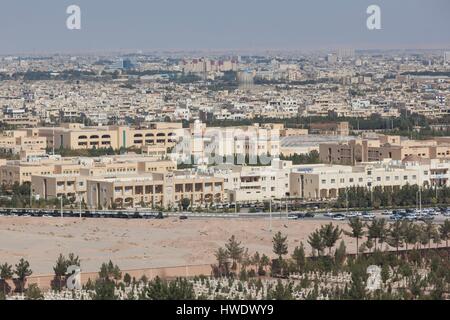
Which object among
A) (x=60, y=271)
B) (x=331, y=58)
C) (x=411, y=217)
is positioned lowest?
(x=331, y=58)

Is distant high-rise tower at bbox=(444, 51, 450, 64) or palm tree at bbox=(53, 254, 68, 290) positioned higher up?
palm tree at bbox=(53, 254, 68, 290)

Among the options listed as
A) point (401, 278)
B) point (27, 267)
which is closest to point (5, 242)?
point (27, 267)

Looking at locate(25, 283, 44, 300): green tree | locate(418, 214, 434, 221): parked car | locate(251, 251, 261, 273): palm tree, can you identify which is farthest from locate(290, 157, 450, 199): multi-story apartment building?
locate(25, 283, 44, 300): green tree

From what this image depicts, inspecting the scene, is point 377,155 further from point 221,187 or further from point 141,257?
point 141,257

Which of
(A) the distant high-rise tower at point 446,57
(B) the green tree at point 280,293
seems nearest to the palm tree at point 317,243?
(B) the green tree at point 280,293

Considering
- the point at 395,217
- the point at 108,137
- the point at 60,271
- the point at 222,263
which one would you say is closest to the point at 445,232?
the point at 222,263

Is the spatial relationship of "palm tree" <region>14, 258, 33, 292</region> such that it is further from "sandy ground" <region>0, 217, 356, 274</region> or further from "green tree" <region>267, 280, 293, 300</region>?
"green tree" <region>267, 280, 293, 300</region>

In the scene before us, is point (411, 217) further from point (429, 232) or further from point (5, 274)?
point (5, 274)
